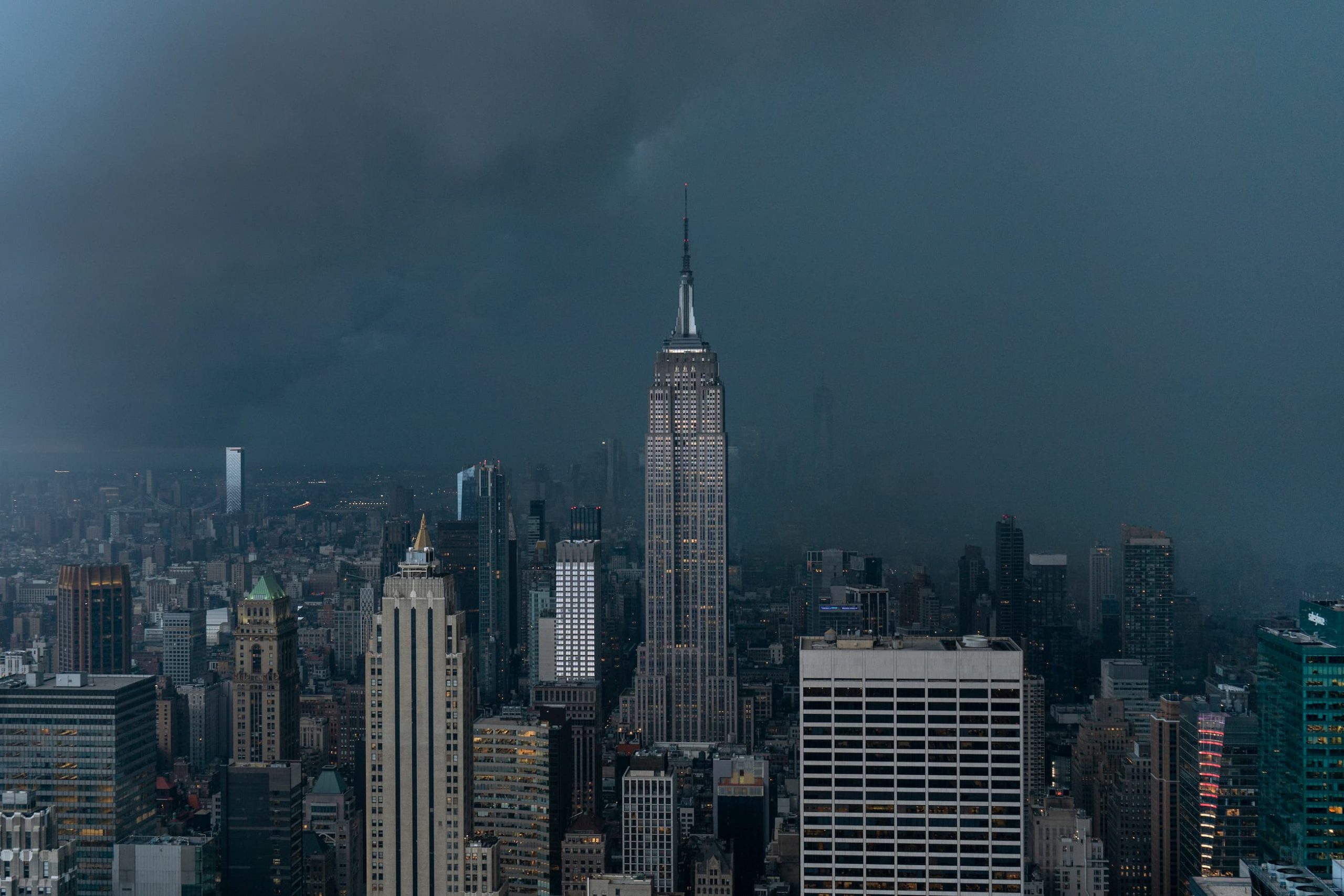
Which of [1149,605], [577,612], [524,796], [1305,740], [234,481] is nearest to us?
[1305,740]

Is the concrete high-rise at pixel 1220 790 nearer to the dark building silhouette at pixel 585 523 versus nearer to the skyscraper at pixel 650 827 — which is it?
the skyscraper at pixel 650 827

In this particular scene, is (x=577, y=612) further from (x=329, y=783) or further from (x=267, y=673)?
(x=329, y=783)

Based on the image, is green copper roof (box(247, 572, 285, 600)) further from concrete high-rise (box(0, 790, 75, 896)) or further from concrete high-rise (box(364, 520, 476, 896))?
concrete high-rise (box(0, 790, 75, 896))

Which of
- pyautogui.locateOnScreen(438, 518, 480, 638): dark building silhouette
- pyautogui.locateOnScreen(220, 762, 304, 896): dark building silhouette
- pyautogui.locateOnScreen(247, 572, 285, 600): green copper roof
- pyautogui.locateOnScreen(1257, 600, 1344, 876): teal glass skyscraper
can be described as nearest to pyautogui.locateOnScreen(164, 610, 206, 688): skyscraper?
pyautogui.locateOnScreen(247, 572, 285, 600): green copper roof

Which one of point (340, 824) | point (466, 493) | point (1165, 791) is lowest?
point (1165, 791)

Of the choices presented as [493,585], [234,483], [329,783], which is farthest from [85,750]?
[493,585]

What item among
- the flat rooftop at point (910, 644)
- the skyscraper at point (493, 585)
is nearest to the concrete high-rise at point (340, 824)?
the skyscraper at point (493, 585)

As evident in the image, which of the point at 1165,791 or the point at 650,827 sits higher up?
the point at 1165,791
